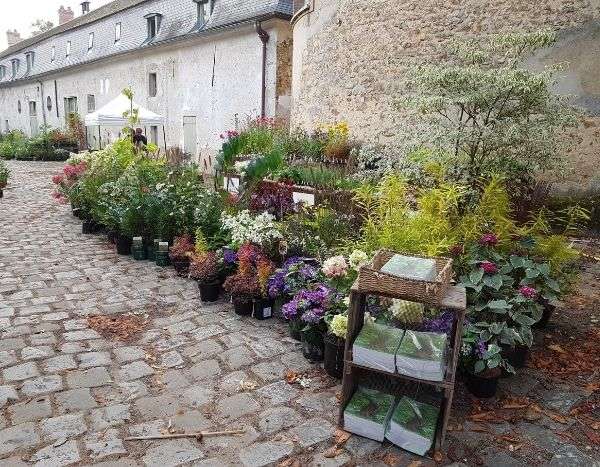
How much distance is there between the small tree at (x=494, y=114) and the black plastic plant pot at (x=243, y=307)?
270cm

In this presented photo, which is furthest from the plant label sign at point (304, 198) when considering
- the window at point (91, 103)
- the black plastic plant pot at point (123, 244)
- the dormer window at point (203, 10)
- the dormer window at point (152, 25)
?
the window at point (91, 103)

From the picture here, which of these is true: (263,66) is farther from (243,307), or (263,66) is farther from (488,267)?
(488,267)

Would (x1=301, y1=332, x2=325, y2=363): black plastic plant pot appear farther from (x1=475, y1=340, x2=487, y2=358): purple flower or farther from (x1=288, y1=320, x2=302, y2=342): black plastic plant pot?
(x1=475, y1=340, x2=487, y2=358): purple flower

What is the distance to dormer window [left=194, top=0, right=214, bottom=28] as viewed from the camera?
1581 centimetres

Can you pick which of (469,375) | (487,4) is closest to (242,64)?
(487,4)

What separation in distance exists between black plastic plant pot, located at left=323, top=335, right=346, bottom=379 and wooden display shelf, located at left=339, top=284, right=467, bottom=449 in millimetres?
351

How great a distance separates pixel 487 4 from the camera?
28.3ft

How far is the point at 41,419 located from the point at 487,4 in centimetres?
947

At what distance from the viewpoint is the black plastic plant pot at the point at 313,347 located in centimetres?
365

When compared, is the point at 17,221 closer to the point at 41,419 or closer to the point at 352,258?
the point at 41,419

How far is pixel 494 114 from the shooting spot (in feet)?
17.1

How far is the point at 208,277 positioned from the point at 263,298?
76 cm

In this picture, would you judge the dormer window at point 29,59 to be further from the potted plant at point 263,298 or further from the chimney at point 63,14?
the potted plant at point 263,298

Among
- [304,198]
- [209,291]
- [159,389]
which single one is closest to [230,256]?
[209,291]
